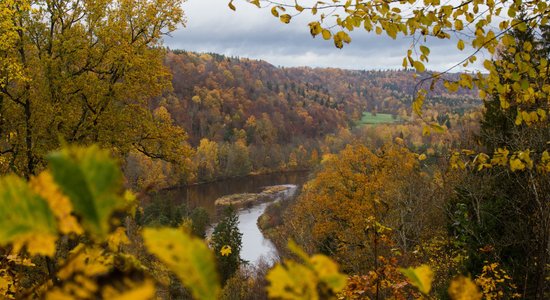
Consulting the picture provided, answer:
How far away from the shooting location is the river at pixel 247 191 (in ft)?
132

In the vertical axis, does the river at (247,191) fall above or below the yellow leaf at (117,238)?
below

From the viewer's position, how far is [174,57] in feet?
423

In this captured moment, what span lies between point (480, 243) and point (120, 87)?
31.8ft

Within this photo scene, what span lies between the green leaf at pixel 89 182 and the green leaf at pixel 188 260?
0.06m

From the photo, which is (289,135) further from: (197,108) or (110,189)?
→ (110,189)

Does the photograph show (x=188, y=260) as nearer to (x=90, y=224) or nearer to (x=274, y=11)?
(x=90, y=224)

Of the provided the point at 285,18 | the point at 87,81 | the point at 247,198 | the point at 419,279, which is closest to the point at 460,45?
the point at 285,18

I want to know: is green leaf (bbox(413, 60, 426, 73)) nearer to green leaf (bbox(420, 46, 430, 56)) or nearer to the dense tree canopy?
green leaf (bbox(420, 46, 430, 56))

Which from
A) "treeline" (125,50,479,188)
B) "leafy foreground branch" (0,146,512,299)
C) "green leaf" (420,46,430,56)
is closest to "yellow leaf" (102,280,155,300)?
"leafy foreground branch" (0,146,512,299)

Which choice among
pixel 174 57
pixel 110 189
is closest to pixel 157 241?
pixel 110 189

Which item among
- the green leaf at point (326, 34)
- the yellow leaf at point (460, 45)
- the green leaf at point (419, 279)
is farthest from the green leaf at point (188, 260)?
the yellow leaf at point (460, 45)

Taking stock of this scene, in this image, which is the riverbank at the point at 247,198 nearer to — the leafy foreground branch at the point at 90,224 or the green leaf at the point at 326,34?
the green leaf at the point at 326,34

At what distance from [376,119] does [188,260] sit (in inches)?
6413

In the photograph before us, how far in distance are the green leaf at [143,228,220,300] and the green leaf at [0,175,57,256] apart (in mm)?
140
